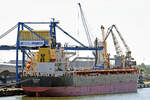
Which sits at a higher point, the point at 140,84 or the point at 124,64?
the point at 124,64

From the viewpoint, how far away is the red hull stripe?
4676 centimetres

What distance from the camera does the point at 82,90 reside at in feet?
167

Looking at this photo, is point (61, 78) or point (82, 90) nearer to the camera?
point (61, 78)

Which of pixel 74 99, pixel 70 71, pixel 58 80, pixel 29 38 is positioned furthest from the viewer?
pixel 29 38

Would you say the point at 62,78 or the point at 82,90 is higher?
the point at 62,78

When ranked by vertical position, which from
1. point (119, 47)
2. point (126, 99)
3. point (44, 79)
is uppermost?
point (119, 47)

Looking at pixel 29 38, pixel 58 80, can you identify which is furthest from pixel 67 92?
pixel 29 38

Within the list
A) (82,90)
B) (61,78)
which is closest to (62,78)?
(61,78)

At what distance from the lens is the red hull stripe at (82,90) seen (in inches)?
1841

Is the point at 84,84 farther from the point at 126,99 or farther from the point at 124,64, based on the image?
the point at 124,64

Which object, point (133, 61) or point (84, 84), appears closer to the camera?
point (84, 84)

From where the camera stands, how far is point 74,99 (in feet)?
145

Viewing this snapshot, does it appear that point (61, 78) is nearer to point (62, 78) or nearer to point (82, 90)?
point (62, 78)

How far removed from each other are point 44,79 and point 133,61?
1607 inches
